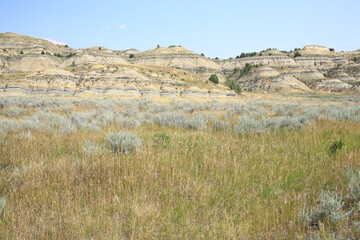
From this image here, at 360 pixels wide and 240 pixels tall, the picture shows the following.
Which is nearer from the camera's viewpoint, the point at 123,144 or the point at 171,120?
Result: the point at 123,144

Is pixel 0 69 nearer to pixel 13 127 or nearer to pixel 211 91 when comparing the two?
pixel 211 91

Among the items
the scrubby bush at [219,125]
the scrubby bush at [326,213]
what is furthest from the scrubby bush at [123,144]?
the scrubby bush at [219,125]

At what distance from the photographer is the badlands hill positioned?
45.3 meters

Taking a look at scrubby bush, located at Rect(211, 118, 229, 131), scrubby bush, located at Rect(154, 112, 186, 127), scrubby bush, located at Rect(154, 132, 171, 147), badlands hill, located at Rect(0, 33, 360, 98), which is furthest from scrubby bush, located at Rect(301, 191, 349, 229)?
badlands hill, located at Rect(0, 33, 360, 98)

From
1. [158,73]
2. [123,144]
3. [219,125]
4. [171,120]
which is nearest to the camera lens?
[123,144]

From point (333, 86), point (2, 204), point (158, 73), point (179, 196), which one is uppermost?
point (158, 73)

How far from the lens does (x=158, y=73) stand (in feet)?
204

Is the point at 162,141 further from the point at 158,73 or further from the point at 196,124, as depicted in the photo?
the point at 158,73

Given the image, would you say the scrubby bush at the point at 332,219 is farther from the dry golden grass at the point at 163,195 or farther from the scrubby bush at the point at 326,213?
the dry golden grass at the point at 163,195

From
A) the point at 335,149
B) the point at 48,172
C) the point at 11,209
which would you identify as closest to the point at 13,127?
the point at 48,172

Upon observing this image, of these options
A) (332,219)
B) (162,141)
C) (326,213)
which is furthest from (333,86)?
(332,219)

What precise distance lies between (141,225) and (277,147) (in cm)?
400

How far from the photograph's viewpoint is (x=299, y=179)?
321cm

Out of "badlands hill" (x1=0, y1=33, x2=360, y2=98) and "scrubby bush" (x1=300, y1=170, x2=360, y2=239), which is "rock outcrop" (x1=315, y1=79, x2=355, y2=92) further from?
"scrubby bush" (x1=300, y1=170, x2=360, y2=239)
